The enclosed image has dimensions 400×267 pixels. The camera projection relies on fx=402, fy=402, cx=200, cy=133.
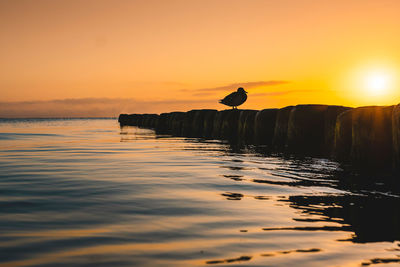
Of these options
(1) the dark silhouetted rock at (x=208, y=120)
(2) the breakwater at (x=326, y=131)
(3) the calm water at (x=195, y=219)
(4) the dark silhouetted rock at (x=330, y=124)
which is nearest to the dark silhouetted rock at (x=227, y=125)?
(2) the breakwater at (x=326, y=131)

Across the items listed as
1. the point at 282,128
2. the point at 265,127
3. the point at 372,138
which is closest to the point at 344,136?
the point at 372,138

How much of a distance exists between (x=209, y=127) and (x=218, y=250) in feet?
51.0

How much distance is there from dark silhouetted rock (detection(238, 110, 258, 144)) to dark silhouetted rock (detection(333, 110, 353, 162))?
5374mm

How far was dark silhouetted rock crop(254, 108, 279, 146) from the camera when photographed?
11641mm

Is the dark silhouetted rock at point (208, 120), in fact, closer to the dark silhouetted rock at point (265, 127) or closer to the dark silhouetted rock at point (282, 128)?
the dark silhouetted rock at point (265, 127)

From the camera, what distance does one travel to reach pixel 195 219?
10.6 feet

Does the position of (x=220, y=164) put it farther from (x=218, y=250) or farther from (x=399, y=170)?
(x=218, y=250)

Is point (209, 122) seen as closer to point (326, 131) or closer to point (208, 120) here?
point (208, 120)

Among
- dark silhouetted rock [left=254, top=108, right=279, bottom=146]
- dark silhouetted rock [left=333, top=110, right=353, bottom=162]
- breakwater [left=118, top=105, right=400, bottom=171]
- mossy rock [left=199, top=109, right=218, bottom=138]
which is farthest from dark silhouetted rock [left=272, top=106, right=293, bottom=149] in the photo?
mossy rock [left=199, top=109, right=218, bottom=138]

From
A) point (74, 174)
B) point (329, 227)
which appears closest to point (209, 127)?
point (74, 174)

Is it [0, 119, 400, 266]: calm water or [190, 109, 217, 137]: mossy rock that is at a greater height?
[190, 109, 217, 137]: mossy rock

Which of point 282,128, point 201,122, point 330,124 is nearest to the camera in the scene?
point 330,124

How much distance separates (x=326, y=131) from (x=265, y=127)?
3.15 metres

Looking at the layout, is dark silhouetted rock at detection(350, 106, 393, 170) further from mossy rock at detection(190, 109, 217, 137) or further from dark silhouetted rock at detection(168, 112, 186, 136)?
dark silhouetted rock at detection(168, 112, 186, 136)
